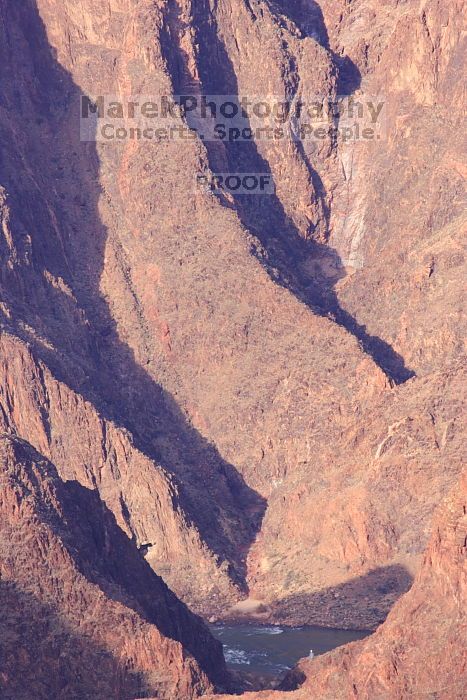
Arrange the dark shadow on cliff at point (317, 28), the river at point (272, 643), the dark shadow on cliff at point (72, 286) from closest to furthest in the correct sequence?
1. the river at point (272, 643)
2. the dark shadow on cliff at point (72, 286)
3. the dark shadow on cliff at point (317, 28)

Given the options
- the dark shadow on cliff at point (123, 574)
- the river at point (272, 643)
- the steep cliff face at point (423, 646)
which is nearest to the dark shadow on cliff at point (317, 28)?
the river at point (272, 643)

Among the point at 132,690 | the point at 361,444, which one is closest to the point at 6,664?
the point at 132,690

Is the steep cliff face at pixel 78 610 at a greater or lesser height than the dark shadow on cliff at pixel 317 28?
lesser

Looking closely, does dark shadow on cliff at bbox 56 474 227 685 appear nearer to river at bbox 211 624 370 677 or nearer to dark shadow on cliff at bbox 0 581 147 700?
dark shadow on cliff at bbox 0 581 147 700

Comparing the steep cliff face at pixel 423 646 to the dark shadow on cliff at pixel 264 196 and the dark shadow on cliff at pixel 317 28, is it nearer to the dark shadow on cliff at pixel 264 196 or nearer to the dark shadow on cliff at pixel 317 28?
the dark shadow on cliff at pixel 264 196

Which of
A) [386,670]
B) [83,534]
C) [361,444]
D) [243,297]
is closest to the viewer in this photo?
[386,670]

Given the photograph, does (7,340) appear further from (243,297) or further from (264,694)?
(264,694)
